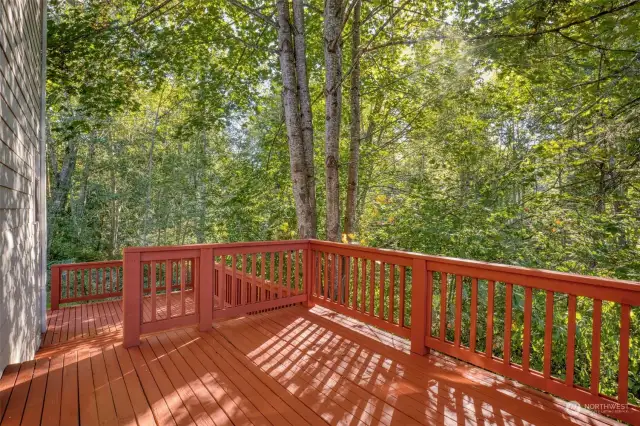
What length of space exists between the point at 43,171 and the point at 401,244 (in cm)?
532

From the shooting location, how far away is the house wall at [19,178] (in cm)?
212

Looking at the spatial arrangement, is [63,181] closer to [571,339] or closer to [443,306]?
[443,306]

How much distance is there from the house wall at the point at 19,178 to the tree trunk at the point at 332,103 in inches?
126

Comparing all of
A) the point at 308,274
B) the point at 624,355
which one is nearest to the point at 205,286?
the point at 308,274

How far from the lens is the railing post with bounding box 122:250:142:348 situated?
293 cm

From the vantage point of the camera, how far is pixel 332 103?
4.77 meters

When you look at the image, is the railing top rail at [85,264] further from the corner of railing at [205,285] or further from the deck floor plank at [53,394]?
the deck floor plank at [53,394]

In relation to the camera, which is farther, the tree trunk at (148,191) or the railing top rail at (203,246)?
the tree trunk at (148,191)

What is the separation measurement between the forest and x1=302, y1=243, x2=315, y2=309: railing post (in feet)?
1.69

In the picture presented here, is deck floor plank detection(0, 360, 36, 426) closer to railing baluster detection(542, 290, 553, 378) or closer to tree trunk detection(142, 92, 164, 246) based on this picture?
railing baluster detection(542, 290, 553, 378)

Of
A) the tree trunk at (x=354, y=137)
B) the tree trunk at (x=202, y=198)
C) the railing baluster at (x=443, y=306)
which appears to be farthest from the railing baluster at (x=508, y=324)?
the tree trunk at (x=202, y=198)

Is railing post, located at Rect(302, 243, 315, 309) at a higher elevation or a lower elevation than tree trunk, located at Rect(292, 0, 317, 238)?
lower

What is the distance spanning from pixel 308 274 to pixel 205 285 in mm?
1311

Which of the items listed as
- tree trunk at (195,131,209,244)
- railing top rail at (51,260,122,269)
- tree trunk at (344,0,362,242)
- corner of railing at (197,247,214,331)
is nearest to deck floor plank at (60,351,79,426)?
corner of railing at (197,247,214,331)
